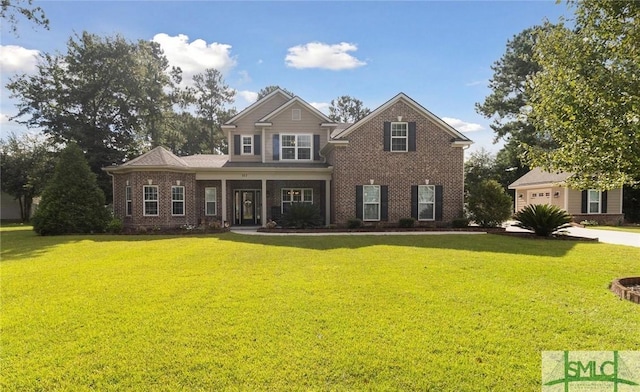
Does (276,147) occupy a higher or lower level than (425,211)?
higher

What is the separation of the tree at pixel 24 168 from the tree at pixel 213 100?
55.3 feet

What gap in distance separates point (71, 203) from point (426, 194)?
1708cm

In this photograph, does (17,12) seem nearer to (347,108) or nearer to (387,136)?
(387,136)

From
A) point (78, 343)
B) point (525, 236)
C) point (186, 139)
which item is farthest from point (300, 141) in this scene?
point (186, 139)

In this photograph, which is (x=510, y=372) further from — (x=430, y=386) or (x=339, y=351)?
(x=339, y=351)

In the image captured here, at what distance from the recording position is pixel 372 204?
17.6 meters

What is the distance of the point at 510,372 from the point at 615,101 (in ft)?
16.7

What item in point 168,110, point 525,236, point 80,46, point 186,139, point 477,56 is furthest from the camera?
point 186,139

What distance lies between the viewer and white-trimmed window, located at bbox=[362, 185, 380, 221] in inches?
692

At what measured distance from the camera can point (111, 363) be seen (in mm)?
3613

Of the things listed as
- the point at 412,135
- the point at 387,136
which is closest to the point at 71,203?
the point at 387,136

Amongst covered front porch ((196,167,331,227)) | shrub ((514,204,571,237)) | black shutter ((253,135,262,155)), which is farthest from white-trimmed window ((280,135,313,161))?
shrub ((514,204,571,237))

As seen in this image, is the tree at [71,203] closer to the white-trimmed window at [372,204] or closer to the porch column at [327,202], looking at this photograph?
the porch column at [327,202]

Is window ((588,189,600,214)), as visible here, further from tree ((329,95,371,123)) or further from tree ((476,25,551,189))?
tree ((329,95,371,123))
